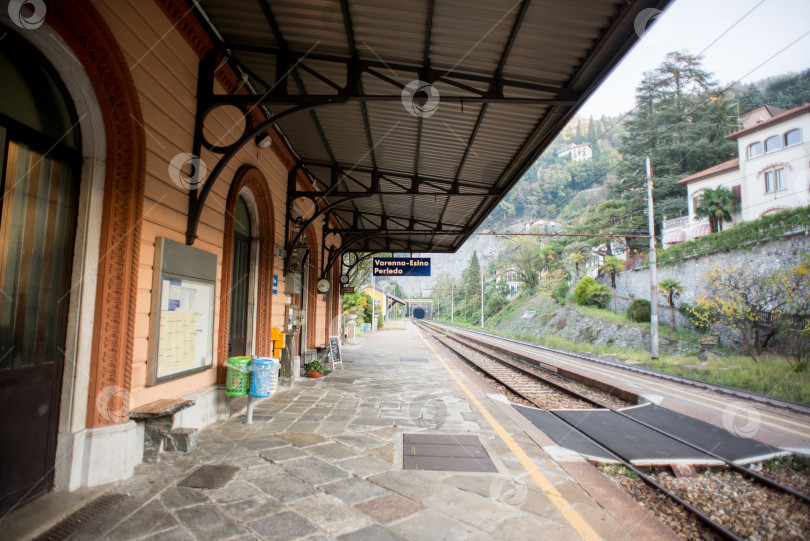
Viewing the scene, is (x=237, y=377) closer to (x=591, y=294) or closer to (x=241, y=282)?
(x=241, y=282)

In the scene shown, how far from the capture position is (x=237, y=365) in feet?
15.7

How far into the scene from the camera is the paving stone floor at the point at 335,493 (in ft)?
8.48

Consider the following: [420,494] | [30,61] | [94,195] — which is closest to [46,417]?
[94,195]

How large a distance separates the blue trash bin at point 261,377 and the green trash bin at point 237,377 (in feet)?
0.23

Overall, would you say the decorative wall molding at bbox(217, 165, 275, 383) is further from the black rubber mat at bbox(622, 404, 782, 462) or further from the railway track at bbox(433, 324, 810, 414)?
the railway track at bbox(433, 324, 810, 414)

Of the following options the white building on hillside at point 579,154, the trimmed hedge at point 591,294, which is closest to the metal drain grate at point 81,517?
the trimmed hedge at point 591,294

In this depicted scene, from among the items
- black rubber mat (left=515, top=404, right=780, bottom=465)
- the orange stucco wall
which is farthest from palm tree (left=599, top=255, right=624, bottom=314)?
the orange stucco wall

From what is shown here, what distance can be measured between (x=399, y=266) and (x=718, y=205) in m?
23.9

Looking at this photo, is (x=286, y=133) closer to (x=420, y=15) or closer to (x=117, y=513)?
(x=420, y=15)

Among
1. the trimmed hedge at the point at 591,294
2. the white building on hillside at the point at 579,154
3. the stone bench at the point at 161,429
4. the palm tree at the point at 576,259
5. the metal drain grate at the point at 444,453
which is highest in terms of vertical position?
the white building on hillside at the point at 579,154

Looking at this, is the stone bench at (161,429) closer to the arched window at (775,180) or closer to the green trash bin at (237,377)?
the green trash bin at (237,377)

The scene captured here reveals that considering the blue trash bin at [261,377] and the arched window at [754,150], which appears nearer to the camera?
the blue trash bin at [261,377]

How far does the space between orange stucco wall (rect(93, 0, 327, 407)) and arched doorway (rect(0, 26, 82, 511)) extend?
563 mm

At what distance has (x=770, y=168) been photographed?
71.7 ft
